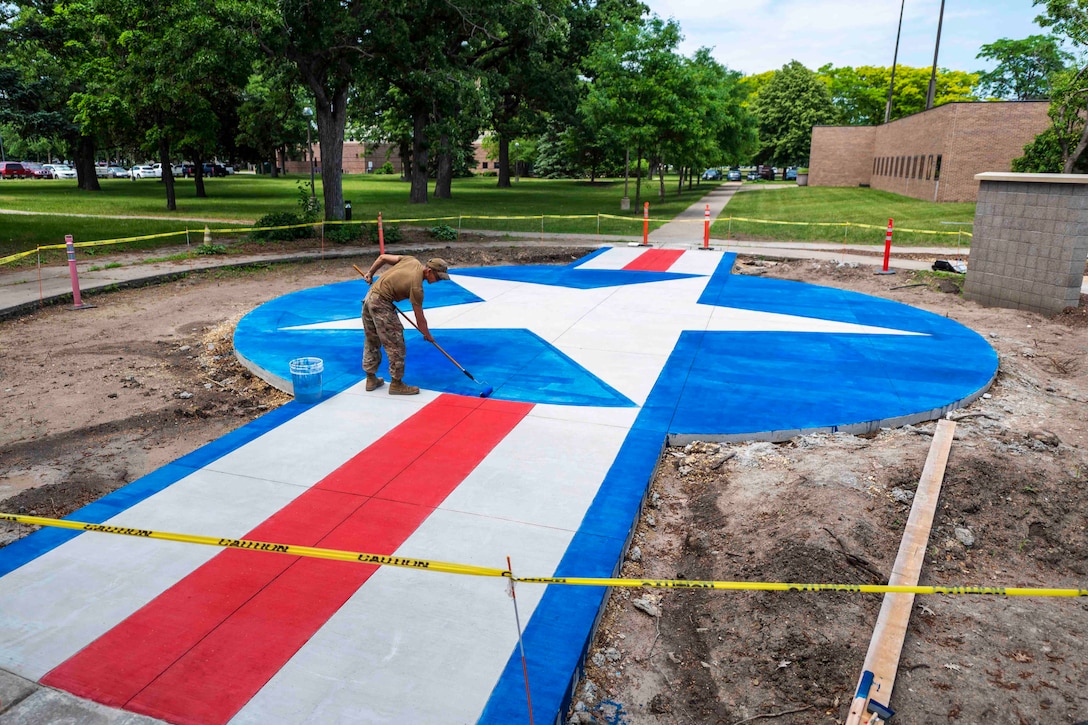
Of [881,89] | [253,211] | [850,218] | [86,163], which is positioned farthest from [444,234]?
[881,89]

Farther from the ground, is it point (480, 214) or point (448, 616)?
point (480, 214)

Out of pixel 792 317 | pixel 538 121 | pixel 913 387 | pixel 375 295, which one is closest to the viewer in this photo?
pixel 375 295

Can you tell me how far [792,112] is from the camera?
300 feet

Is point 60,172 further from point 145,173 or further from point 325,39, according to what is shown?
point 325,39

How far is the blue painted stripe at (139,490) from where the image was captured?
17.8 feet

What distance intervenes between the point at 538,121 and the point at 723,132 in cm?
1639

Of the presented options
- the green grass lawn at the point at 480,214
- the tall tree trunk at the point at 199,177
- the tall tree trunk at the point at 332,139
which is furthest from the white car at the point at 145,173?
the tall tree trunk at the point at 332,139

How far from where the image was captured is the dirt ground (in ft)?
14.1

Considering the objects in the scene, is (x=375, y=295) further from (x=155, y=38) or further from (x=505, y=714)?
(x=155, y=38)

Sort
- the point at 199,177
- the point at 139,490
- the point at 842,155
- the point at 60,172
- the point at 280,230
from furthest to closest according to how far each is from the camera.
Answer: the point at 60,172, the point at 842,155, the point at 199,177, the point at 280,230, the point at 139,490

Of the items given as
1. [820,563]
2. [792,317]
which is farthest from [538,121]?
[820,563]

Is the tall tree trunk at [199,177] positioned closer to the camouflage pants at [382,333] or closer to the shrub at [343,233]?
the shrub at [343,233]

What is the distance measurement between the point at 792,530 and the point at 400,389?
15.7 feet

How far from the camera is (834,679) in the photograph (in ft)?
14.1
